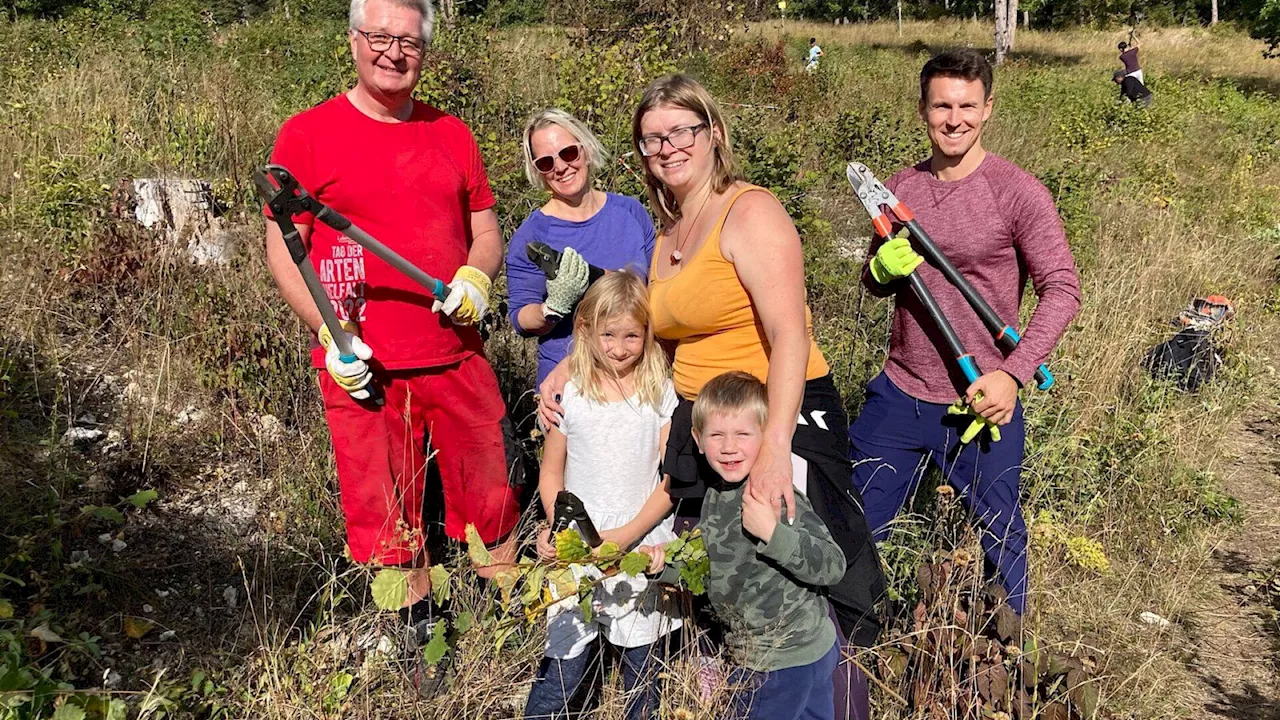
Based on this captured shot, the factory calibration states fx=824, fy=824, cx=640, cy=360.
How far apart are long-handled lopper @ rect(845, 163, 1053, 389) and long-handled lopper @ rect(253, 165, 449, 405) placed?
1.45 meters

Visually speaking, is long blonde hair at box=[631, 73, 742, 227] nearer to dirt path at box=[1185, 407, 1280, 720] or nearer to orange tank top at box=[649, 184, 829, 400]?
orange tank top at box=[649, 184, 829, 400]

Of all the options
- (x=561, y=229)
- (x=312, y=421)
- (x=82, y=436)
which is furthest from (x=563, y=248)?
(x=82, y=436)

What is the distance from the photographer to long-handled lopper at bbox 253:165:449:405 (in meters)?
2.22

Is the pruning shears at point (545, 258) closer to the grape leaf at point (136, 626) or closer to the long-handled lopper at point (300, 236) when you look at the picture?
the long-handled lopper at point (300, 236)

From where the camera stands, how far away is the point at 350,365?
238 cm

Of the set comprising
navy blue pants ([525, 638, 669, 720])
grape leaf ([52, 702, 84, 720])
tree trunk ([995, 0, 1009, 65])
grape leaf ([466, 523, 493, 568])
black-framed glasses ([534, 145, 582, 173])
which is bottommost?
navy blue pants ([525, 638, 669, 720])

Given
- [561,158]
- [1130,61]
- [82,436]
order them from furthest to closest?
[1130,61], [82,436], [561,158]

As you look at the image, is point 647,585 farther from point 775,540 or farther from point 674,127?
point 674,127

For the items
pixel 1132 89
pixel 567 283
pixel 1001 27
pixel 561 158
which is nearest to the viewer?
pixel 567 283

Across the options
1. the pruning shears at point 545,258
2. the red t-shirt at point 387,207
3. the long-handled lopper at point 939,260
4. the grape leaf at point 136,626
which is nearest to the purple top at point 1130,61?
the long-handled lopper at point 939,260

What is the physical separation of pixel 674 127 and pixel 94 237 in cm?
410

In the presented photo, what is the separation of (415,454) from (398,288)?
21.5 inches

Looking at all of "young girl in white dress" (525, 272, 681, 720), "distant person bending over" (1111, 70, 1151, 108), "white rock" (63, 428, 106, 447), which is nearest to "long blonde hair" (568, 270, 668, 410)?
"young girl in white dress" (525, 272, 681, 720)

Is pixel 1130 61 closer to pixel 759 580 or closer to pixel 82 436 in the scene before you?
pixel 759 580
